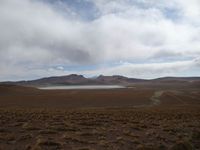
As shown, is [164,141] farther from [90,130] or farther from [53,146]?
[53,146]

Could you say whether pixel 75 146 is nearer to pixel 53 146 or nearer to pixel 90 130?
pixel 53 146

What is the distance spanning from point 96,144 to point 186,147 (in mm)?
3482

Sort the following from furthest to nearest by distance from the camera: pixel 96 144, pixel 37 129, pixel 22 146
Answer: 1. pixel 37 129
2. pixel 96 144
3. pixel 22 146

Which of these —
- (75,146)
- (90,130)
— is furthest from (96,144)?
(90,130)

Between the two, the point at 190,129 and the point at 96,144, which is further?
the point at 190,129

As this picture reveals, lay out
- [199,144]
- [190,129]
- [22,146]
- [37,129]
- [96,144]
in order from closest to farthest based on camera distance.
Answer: [22,146]
[96,144]
[199,144]
[37,129]
[190,129]

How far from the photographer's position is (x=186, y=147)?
8.86 m

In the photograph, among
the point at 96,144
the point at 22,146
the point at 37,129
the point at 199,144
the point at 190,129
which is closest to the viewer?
the point at 22,146

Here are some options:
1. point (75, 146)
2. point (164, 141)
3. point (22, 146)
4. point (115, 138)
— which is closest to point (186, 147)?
point (164, 141)

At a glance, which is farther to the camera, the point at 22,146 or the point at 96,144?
the point at 96,144

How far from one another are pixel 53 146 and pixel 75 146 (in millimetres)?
774

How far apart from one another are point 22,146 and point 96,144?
2624mm

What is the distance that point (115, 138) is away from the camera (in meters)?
9.51

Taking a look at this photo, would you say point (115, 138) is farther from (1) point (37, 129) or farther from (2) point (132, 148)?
(1) point (37, 129)
